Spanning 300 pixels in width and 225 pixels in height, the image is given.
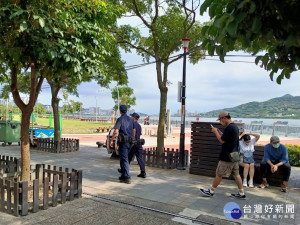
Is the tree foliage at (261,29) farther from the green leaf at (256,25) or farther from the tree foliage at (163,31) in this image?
the tree foliage at (163,31)

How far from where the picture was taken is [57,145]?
11719mm

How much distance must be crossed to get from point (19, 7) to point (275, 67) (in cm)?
338

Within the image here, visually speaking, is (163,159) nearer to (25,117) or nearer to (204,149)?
(204,149)

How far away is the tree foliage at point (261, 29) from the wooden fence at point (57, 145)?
1080cm

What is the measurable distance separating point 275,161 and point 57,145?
28.6 feet

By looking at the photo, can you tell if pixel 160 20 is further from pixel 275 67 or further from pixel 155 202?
pixel 275 67

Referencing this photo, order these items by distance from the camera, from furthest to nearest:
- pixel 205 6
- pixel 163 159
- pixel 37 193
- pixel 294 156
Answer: pixel 294 156 < pixel 163 159 < pixel 37 193 < pixel 205 6

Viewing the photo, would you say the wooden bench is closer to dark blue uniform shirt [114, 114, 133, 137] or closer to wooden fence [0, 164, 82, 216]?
dark blue uniform shirt [114, 114, 133, 137]

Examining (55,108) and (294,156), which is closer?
(294,156)

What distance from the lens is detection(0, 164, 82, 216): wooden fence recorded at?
437 centimetres

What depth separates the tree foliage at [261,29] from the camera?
5.29 feet

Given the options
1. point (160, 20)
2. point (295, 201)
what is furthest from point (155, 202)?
point (160, 20)

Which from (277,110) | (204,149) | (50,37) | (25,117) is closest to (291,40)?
(50,37)

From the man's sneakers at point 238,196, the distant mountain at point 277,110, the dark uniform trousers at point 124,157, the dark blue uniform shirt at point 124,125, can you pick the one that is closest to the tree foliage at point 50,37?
the dark blue uniform shirt at point 124,125
